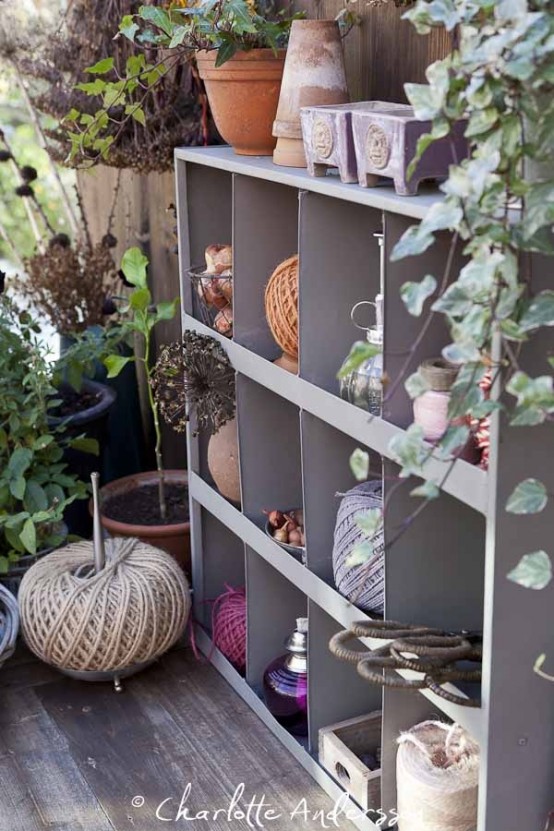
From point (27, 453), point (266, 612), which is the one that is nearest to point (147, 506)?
point (27, 453)

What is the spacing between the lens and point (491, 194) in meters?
1.21

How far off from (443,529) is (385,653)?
222 millimetres

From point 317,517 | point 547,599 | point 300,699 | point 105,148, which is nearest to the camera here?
point 547,599

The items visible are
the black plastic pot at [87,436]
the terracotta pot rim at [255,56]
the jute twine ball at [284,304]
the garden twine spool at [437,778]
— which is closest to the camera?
the garden twine spool at [437,778]

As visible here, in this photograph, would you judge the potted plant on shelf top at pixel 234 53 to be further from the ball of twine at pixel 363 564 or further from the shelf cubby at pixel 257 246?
the ball of twine at pixel 363 564

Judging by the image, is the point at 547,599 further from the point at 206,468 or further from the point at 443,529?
the point at 206,468

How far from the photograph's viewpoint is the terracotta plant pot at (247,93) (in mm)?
2027

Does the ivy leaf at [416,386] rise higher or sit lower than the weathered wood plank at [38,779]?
higher

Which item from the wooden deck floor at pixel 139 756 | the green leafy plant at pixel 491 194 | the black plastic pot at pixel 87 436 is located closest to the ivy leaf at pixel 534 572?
the green leafy plant at pixel 491 194

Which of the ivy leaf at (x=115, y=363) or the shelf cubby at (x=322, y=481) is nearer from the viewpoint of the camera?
the shelf cubby at (x=322, y=481)

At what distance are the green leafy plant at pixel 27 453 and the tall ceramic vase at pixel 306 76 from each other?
98 centimetres

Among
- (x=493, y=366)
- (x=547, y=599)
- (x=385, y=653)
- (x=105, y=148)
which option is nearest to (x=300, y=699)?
(x=385, y=653)

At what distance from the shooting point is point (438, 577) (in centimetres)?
175

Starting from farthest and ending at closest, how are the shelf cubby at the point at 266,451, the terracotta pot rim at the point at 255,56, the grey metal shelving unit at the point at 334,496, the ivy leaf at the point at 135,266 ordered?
the ivy leaf at the point at 135,266
the shelf cubby at the point at 266,451
the terracotta pot rim at the point at 255,56
the grey metal shelving unit at the point at 334,496
